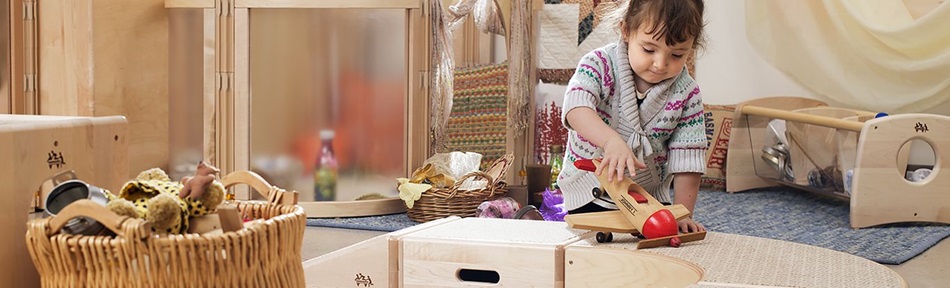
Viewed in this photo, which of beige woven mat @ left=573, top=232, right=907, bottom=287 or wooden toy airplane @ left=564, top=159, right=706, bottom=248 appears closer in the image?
beige woven mat @ left=573, top=232, right=907, bottom=287

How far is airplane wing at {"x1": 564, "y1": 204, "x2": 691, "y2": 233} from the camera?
1837mm

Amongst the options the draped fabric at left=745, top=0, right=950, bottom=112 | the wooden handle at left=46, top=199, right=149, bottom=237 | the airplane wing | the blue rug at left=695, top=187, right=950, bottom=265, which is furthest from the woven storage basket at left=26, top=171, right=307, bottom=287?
the draped fabric at left=745, top=0, right=950, bottom=112

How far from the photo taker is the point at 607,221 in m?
1.85

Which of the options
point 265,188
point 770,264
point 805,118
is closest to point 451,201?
point 805,118

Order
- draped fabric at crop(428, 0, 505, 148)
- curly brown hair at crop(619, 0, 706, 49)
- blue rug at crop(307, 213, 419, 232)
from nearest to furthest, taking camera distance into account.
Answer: curly brown hair at crop(619, 0, 706, 49)
blue rug at crop(307, 213, 419, 232)
draped fabric at crop(428, 0, 505, 148)

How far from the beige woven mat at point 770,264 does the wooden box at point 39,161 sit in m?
0.77

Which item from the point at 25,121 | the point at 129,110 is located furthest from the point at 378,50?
the point at 25,121

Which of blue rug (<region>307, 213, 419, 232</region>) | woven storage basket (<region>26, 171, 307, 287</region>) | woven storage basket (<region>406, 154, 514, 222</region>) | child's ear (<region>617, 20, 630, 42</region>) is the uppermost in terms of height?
child's ear (<region>617, 20, 630, 42</region>)

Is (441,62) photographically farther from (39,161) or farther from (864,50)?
(39,161)

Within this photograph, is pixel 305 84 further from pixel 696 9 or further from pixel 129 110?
pixel 696 9

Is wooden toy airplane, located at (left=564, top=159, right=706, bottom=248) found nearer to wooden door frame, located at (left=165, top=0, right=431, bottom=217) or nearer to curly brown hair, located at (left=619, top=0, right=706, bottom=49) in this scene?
curly brown hair, located at (left=619, top=0, right=706, bottom=49)

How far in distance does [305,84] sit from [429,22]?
457mm

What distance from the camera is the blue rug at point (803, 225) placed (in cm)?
317

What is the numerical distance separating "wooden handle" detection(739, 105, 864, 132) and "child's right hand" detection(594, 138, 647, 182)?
204 centimetres
